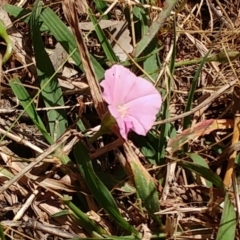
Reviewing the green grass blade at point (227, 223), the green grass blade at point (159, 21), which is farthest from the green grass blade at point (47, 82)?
the green grass blade at point (227, 223)

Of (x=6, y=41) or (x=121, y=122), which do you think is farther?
(x=6, y=41)

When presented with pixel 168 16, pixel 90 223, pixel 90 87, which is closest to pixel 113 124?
pixel 90 87

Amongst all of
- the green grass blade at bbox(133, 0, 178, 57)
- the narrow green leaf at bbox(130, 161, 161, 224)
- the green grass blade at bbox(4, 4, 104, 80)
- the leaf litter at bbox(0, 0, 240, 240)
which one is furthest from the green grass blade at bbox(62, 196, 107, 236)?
the green grass blade at bbox(133, 0, 178, 57)

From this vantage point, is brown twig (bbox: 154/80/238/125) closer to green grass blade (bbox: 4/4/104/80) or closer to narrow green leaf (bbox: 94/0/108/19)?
green grass blade (bbox: 4/4/104/80)

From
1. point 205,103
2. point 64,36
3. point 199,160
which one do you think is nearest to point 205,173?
point 199,160

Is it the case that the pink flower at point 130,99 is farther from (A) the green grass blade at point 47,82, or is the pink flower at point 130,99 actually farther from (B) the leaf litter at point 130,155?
(A) the green grass blade at point 47,82

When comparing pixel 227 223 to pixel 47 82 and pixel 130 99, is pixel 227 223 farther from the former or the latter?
pixel 47 82

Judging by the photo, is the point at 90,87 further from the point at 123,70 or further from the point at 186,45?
the point at 186,45
